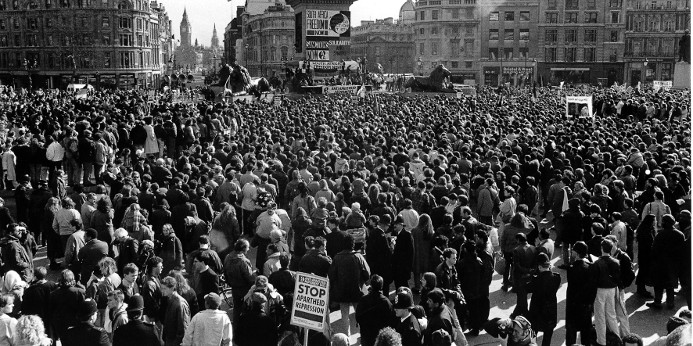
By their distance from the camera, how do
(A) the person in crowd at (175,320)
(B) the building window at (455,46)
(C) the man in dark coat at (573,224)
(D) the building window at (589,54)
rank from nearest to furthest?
(A) the person in crowd at (175,320) < (C) the man in dark coat at (573,224) < (D) the building window at (589,54) < (B) the building window at (455,46)

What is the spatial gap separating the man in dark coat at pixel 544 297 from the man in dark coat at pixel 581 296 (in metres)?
0.20

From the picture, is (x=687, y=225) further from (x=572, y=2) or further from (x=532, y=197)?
(x=572, y=2)

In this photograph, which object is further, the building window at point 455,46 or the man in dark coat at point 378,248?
the building window at point 455,46

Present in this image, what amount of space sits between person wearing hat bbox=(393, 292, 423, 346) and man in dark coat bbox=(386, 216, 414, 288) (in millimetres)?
3033

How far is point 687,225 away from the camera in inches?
446

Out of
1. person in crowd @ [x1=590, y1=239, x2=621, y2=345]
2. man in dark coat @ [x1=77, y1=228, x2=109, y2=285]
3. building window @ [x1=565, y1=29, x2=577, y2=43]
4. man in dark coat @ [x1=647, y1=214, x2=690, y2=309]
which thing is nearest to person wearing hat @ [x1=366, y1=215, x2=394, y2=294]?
person in crowd @ [x1=590, y1=239, x2=621, y2=345]

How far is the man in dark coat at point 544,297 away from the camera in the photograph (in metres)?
8.77

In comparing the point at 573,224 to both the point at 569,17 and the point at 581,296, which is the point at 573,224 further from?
the point at 569,17

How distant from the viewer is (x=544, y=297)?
8898 mm

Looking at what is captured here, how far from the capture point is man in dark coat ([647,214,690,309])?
10.5 metres

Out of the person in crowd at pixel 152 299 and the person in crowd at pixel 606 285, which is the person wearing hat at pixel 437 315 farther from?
the person in crowd at pixel 152 299

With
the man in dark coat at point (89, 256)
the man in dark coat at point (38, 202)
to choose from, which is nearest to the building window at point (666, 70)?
the man in dark coat at point (38, 202)

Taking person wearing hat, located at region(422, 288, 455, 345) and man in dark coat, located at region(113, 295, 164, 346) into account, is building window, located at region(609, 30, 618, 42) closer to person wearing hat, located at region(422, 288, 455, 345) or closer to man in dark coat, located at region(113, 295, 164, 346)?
person wearing hat, located at region(422, 288, 455, 345)

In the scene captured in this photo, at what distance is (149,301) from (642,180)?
37.3 ft
